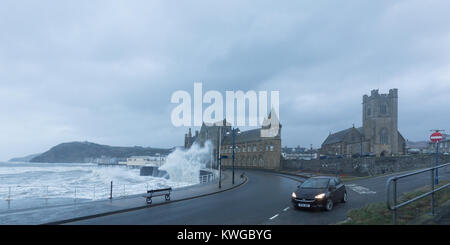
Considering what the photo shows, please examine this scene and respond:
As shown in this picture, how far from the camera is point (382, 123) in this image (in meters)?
73.7

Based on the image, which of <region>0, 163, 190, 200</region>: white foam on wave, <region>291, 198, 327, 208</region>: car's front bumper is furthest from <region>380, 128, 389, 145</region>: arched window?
<region>291, 198, 327, 208</region>: car's front bumper

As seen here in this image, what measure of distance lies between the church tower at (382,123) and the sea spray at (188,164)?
51355mm

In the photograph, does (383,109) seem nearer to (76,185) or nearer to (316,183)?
(316,183)

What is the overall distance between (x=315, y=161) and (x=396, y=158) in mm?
14243

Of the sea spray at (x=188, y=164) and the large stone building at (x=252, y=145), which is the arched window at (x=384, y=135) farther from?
the sea spray at (x=188, y=164)

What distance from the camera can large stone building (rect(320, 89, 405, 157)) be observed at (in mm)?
71000

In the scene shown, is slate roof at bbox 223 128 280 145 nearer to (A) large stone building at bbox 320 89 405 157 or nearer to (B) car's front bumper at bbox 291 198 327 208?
(A) large stone building at bbox 320 89 405 157

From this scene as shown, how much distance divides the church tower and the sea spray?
5135 centimetres

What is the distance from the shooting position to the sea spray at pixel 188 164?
66688mm

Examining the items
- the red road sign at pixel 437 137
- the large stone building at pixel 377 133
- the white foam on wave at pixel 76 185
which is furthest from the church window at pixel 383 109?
the red road sign at pixel 437 137

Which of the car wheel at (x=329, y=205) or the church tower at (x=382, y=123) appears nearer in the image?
the car wheel at (x=329, y=205)

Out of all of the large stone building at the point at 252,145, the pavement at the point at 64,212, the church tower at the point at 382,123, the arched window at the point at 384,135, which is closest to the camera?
the pavement at the point at 64,212

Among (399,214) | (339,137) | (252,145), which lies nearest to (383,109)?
(339,137)
